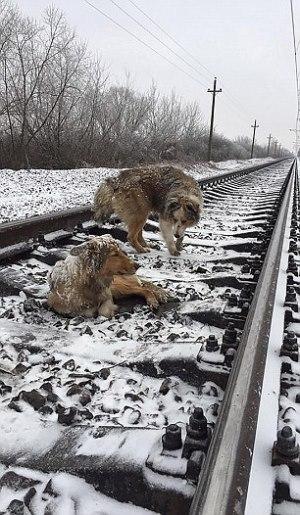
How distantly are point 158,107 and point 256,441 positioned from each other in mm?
51962

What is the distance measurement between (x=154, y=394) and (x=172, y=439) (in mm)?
585

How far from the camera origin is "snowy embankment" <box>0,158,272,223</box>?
882 cm

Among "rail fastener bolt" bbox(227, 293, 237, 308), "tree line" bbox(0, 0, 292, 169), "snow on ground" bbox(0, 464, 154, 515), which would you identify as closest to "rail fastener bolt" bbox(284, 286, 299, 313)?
"rail fastener bolt" bbox(227, 293, 237, 308)

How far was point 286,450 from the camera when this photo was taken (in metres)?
1.51

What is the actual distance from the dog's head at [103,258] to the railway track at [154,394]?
0.29 metres

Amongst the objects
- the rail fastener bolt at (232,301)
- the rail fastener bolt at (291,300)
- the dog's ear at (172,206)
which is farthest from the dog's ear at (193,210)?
the rail fastener bolt at (232,301)

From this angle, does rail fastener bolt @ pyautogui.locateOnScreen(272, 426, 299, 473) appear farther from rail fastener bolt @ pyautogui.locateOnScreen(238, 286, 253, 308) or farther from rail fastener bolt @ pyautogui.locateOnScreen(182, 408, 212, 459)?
rail fastener bolt @ pyautogui.locateOnScreen(238, 286, 253, 308)

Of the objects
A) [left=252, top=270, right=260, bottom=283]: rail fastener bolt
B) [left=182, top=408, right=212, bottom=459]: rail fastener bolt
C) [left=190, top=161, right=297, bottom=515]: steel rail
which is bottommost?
[left=252, top=270, right=260, bottom=283]: rail fastener bolt

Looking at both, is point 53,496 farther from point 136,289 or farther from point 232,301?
point 136,289

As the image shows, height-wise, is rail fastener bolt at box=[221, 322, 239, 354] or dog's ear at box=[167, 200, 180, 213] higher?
dog's ear at box=[167, 200, 180, 213]

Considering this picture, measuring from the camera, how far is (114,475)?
5.09 ft

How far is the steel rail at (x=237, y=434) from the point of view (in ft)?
4.14

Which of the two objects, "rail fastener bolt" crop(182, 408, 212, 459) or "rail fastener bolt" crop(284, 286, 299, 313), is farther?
"rail fastener bolt" crop(284, 286, 299, 313)

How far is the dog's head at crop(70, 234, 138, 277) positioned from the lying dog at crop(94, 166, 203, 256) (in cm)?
179
